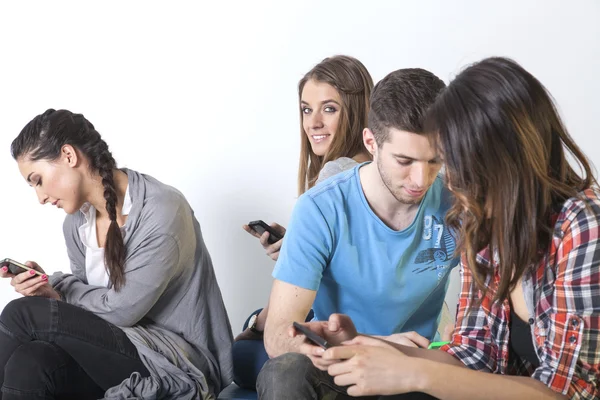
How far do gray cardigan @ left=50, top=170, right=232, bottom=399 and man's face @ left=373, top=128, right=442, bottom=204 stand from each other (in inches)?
25.4

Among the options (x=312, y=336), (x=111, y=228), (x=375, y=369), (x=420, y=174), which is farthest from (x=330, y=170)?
(x=375, y=369)

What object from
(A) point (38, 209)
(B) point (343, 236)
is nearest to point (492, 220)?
(B) point (343, 236)

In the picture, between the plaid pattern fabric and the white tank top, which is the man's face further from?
the white tank top

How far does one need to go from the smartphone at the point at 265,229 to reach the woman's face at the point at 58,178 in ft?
1.64

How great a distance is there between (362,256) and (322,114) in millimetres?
787

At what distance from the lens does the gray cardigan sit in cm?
204

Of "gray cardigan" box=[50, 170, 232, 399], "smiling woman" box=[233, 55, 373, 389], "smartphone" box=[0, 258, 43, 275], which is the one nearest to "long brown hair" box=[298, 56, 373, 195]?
"smiling woman" box=[233, 55, 373, 389]

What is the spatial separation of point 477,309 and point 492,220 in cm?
23

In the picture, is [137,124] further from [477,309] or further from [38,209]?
[477,309]

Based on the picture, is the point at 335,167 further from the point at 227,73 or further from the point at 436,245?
the point at 227,73

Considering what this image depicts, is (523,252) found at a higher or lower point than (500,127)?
lower

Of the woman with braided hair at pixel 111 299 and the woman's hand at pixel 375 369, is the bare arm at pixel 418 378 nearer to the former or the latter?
the woman's hand at pixel 375 369

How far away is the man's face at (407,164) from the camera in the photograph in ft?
5.60

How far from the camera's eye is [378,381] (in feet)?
4.26
